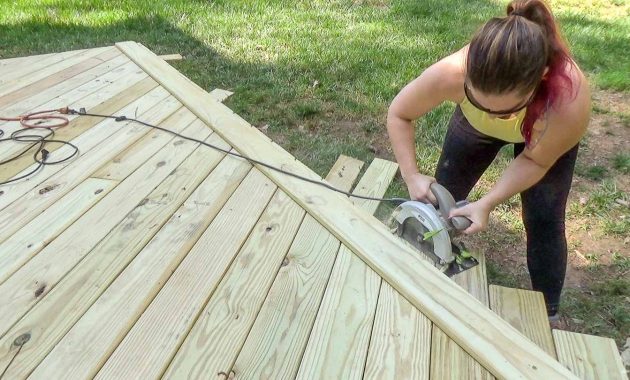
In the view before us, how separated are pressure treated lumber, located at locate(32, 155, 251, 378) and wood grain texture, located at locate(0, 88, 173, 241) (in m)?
0.39

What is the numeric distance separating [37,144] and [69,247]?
71cm

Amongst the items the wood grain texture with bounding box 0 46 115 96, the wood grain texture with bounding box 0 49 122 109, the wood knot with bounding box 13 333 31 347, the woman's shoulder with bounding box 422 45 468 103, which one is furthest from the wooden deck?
the wood grain texture with bounding box 0 46 115 96

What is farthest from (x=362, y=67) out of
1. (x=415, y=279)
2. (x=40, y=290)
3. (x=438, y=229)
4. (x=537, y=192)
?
(x=40, y=290)

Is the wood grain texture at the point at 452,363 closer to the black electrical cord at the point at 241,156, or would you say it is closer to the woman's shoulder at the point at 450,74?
the black electrical cord at the point at 241,156

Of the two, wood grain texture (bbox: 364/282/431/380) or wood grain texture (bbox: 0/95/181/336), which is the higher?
wood grain texture (bbox: 364/282/431/380)

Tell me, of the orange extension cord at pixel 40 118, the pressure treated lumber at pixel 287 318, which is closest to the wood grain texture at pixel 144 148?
the orange extension cord at pixel 40 118

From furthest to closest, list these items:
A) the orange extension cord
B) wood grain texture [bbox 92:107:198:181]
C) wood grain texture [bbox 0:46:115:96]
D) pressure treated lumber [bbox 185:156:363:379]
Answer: wood grain texture [bbox 0:46:115:96], the orange extension cord, wood grain texture [bbox 92:107:198:181], pressure treated lumber [bbox 185:156:363:379]

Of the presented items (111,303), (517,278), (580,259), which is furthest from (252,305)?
(580,259)

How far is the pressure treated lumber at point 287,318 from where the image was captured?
1.09 m

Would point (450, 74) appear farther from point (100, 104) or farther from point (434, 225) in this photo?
point (100, 104)

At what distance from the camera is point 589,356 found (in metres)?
1.42

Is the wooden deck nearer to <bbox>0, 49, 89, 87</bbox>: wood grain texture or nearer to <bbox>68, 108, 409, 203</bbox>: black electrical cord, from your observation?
<bbox>68, 108, 409, 203</bbox>: black electrical cord

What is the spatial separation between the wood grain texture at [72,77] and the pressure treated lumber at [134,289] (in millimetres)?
1167

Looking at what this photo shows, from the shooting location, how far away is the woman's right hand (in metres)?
1.60
